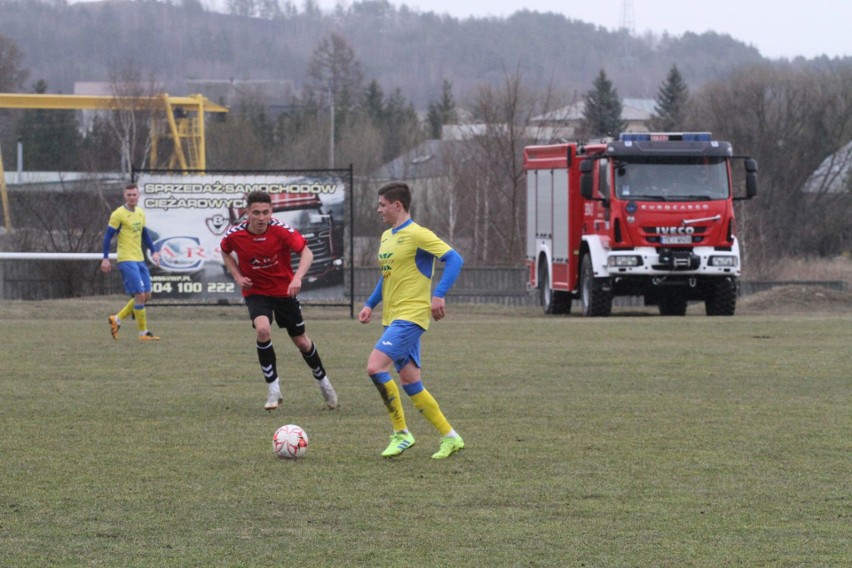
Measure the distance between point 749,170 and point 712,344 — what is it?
732 centimetres

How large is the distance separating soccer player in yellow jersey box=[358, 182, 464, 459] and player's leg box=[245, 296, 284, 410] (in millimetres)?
2505

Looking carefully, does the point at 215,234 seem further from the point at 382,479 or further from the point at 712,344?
the point at 382,479

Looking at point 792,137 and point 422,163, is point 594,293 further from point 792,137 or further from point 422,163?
point 422,163

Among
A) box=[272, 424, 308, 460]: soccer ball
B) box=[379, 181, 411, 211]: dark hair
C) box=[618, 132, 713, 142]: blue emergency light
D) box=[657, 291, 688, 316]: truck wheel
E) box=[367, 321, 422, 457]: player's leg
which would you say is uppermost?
box=[618, 132, 713, 142]: blue emergency light

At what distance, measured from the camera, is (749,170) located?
83.3 ft

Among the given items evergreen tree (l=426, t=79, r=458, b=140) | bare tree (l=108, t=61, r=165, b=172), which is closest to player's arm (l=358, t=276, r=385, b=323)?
bare tree (l=108, t=61, r=165, b=172)

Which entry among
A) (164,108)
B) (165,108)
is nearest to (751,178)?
(165,108)

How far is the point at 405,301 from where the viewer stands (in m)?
9.14

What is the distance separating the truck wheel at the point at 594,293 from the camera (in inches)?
1022

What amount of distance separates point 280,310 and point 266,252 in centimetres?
55

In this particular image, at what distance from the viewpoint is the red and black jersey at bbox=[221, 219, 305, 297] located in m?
11.6

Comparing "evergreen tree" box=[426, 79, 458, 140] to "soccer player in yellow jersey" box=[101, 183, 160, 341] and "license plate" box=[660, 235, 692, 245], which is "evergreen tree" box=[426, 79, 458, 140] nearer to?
"license plate" box=[660, 235, 692, 245]

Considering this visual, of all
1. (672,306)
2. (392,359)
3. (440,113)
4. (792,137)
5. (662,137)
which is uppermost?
(440,113)

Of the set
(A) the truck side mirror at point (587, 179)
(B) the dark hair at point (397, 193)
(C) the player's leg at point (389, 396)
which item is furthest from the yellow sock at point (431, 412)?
(A) the truck side mirror at point (587, 179)
